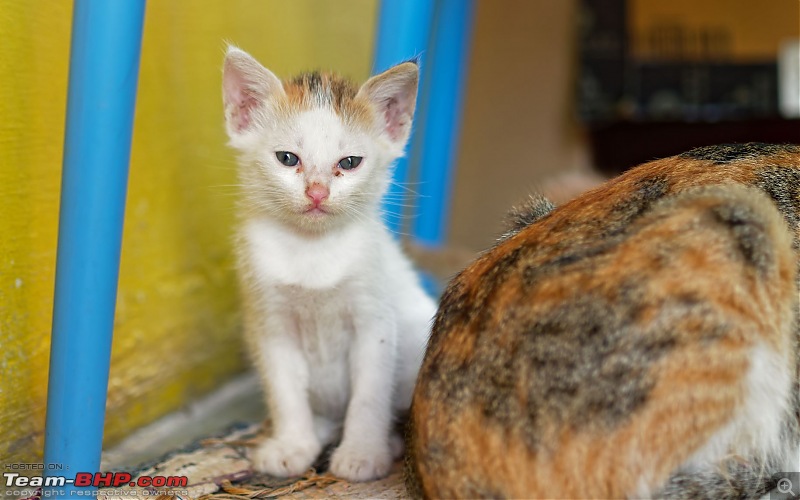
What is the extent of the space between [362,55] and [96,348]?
2742 mm

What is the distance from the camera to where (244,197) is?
7.13 feet

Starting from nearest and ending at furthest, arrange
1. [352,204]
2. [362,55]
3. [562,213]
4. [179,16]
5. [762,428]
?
[762,428] → [562,213] → [352,204] → [179,16] → [362,55]

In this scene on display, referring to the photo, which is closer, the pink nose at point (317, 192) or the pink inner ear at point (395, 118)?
the pink nose at point (317, 192)

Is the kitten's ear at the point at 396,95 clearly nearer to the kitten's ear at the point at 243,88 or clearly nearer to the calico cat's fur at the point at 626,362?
the kitten's ear at the point at 243,88

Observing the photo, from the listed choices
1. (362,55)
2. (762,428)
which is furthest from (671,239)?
(362,55)

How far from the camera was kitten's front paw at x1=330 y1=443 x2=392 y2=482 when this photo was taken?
1876 millimetres

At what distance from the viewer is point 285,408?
2.02m

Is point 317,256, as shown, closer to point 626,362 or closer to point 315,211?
point 315,211

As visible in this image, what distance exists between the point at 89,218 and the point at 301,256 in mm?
583

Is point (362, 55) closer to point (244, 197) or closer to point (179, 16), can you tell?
point (179, 16)

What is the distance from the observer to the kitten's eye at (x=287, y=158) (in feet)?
6.47

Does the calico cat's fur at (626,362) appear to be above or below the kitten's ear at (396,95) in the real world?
below

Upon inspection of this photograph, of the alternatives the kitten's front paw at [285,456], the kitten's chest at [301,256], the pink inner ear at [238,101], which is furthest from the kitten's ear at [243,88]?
the kitten's front paw at [285,456]

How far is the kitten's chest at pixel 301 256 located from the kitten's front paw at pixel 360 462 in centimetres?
41
